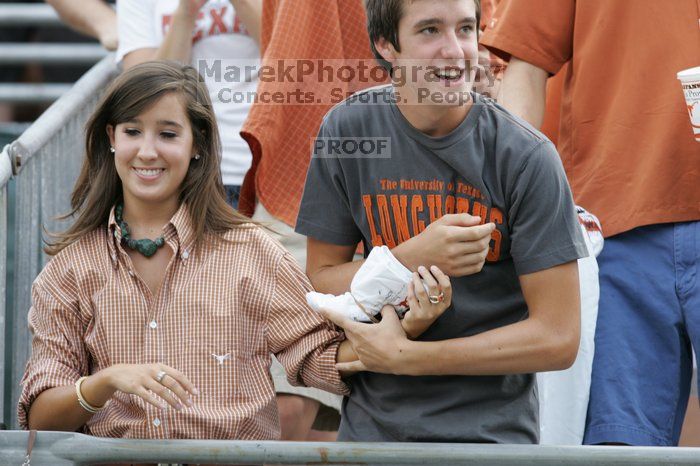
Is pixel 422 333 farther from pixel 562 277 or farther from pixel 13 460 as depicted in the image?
pixel 13 460

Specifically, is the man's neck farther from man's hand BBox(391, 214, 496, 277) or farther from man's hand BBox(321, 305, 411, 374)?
man's hand BBox(321, 305, 411, 374)

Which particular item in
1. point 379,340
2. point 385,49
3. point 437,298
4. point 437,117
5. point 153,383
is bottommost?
point 153,383

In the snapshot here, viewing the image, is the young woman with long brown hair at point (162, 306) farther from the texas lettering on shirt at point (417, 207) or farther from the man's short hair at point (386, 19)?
the man's short hair at point (386, 19)

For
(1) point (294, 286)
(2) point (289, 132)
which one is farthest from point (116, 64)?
(1) point (294, 286)

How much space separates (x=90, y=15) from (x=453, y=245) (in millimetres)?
2960

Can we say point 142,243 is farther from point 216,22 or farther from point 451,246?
point 216,22

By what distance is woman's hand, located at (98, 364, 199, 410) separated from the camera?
270 cm

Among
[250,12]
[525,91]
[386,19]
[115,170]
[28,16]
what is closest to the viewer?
[386,19]

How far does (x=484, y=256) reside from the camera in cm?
272

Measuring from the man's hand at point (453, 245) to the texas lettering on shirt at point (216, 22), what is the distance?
1811mm

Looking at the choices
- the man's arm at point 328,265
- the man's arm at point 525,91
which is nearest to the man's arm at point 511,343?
the man's arm at point 328,265

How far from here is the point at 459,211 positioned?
2.84 meters

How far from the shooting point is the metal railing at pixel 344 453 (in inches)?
93.2

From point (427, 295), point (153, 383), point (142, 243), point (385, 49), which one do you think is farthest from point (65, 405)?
point (385, 49)
